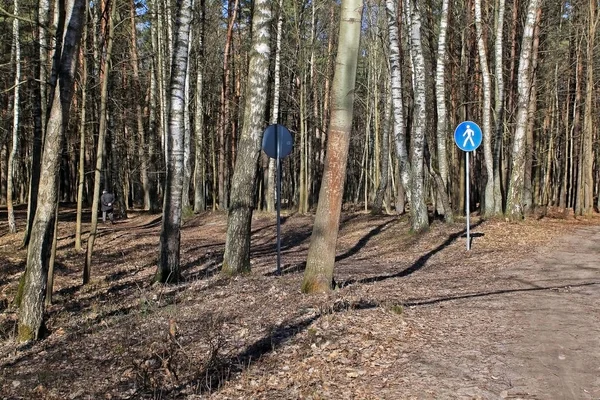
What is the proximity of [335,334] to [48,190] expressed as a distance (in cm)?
462

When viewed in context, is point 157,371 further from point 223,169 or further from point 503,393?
point 223,169

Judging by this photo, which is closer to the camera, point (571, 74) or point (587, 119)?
point (587, 119)

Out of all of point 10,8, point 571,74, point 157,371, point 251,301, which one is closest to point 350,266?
point 251,301

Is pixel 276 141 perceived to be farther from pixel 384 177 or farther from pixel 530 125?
pixel 384 177

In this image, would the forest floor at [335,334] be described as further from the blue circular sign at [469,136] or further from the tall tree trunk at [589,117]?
the tall tree trunk at [589,117]

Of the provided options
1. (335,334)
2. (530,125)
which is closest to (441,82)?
(530,125)

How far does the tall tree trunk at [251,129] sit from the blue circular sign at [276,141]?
157 millimetres

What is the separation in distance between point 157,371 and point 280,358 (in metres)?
1.27

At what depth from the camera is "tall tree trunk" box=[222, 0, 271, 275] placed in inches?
366

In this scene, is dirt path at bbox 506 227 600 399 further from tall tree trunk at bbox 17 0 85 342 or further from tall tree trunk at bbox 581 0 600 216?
tall tree trunk at bbox 581 0 600 216

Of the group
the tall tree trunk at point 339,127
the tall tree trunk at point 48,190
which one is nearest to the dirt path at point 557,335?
the tall tree trunk at point 339,127

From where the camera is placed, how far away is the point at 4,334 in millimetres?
7863

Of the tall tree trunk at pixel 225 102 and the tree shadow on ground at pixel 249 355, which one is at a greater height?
the tall tree trunk at pixel 225 102

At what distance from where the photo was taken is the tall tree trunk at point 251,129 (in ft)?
30.5
